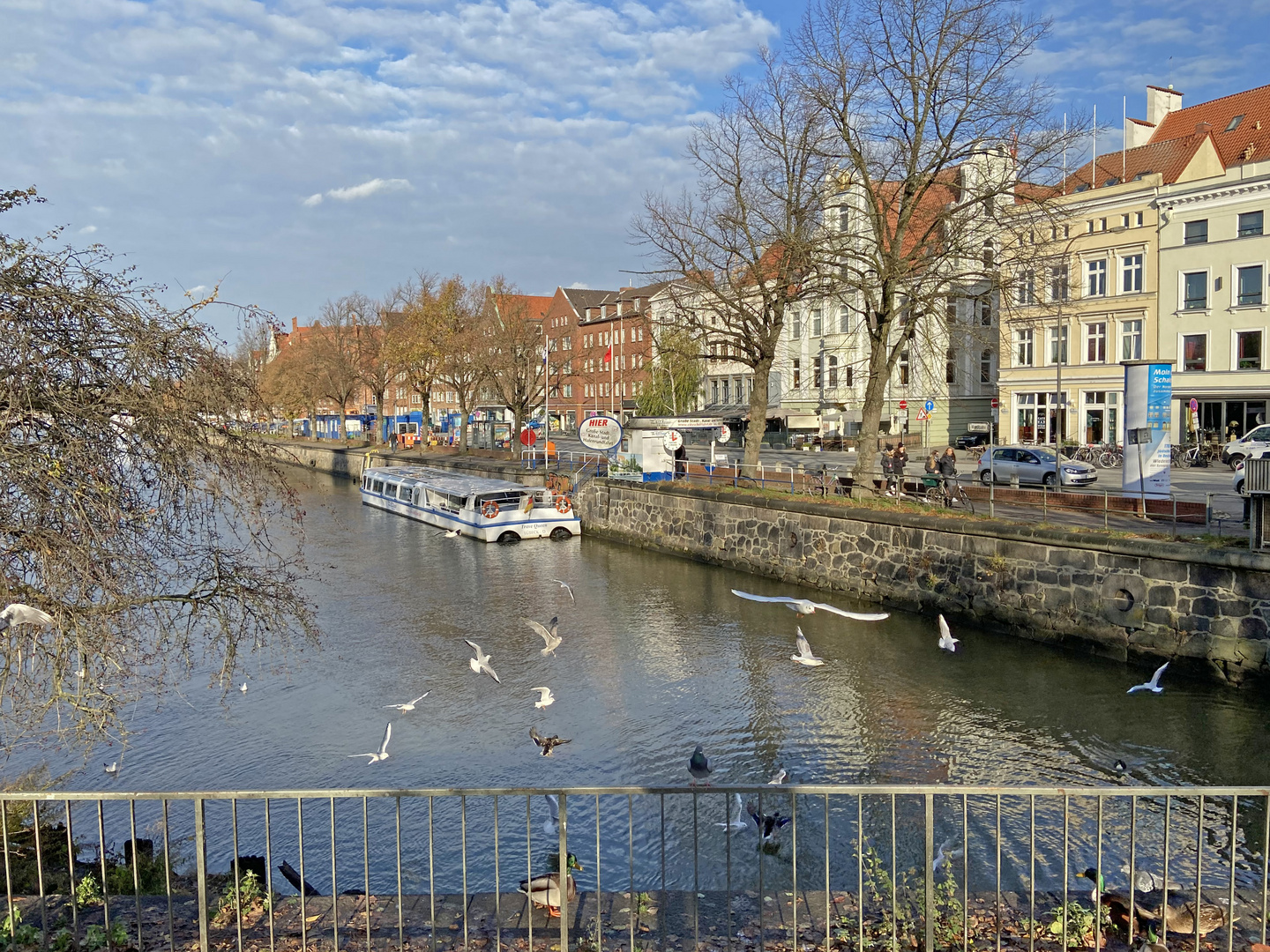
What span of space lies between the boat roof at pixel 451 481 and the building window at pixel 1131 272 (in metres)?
27.4

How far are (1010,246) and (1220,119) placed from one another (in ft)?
102

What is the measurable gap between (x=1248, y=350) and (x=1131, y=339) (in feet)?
16.1

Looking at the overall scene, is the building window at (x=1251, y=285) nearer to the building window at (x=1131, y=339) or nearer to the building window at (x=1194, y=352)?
the building window at (x=1194, y=352)

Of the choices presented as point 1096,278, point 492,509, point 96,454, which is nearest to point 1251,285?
point 1096,278

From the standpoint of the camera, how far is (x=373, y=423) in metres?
98.8

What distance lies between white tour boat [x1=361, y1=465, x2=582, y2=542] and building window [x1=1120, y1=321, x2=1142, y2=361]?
25612 mm

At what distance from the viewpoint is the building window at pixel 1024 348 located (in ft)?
158

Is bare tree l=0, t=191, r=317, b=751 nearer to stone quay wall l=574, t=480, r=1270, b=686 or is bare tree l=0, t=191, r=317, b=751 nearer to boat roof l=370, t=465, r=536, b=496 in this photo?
stone quay wall l=574, t=480, r=1270, b=686

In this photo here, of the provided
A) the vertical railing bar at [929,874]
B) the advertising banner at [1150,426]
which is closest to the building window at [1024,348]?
the advertising banner at [1150,426]

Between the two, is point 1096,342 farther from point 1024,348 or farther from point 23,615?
point 23,615

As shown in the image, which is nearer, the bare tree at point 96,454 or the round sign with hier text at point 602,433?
the bare tree at point 96,454

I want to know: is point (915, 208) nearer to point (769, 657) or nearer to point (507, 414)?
point (769, 657)

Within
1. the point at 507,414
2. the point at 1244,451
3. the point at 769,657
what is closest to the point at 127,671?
the point at 769,657

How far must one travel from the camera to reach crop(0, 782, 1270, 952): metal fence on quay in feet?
18.6
